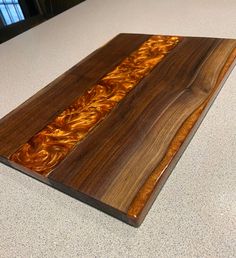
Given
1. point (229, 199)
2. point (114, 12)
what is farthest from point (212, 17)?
point (229, 199)

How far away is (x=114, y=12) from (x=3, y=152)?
136 cm

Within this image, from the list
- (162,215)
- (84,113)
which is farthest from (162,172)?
(84,113)

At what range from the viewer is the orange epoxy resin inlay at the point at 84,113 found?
0.70m

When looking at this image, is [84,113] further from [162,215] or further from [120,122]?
[162,215]

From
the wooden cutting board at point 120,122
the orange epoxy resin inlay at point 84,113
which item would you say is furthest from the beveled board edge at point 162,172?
the orange epoxy resin inlay at point 84,113

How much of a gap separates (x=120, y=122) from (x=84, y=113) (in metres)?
0.12

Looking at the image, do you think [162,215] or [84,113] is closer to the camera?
[162,215]

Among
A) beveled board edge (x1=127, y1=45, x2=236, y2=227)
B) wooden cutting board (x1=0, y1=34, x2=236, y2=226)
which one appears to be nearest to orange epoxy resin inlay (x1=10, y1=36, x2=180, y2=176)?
wooden cutting board (x1=0, y1=34, x2=236, y2=226)

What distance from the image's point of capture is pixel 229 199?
2.01 ft

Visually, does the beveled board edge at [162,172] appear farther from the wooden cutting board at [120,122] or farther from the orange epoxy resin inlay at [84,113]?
the orange epoxy resin inlay at [84,113]

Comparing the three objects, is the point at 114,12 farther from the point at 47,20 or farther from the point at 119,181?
the point at 119,181

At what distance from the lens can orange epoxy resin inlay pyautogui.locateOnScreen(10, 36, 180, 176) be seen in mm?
704

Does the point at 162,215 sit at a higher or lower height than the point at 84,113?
lower

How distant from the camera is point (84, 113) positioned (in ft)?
2.68
